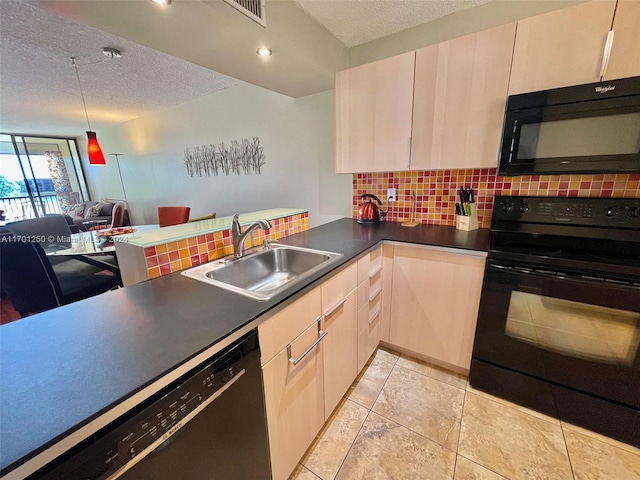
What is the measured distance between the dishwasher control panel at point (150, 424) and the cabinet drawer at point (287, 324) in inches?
4.7

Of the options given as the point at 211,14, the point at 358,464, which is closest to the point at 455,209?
the point at 358,464

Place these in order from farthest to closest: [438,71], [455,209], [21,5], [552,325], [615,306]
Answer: [455,209] → [21,5] → [438,71] → [552,325] → [615,306]

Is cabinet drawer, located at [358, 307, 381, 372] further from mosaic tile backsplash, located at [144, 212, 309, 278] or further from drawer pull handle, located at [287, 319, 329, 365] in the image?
mosaic tile backsplash, located at [144, 212, 309, 278]

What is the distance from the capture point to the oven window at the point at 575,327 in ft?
3.74

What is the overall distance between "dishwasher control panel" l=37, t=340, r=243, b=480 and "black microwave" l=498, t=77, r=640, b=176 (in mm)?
1671

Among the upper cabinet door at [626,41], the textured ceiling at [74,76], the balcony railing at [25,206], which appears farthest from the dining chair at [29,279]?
the balcony railing at [25,206]

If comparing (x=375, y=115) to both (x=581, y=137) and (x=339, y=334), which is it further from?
(x=339, y=334)

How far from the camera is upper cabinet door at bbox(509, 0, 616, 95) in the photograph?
1.18 metres

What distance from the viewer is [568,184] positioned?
158cm

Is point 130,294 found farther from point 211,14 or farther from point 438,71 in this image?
point 438,71

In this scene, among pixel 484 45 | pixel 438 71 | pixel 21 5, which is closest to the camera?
pixel 484 45

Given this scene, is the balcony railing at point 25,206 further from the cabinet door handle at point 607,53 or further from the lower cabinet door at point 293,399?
the cabinet door handle at point 607,53

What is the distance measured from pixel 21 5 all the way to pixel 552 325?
3671mm

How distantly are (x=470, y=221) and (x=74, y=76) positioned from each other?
4217 millimetres
